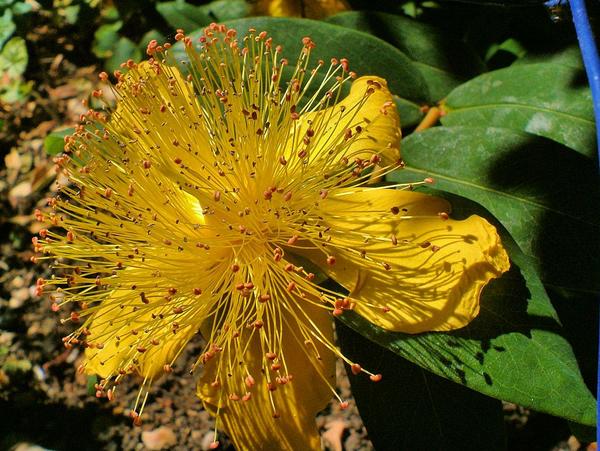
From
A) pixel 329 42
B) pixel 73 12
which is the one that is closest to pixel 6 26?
pixel 73 12

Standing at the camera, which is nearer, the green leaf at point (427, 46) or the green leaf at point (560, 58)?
the green leaf at point (560, 58)

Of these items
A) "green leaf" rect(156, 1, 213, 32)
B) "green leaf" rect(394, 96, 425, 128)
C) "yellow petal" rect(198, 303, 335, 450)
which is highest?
"green leaf" rect(156, 1, 213, 32)

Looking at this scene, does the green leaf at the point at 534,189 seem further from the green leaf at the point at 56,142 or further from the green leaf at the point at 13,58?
the green leaf at the point at 13,58

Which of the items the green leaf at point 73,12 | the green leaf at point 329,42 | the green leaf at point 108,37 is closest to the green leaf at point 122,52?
the green leaf at point 108,37

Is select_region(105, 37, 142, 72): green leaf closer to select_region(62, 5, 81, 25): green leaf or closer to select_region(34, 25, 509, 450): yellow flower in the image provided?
select_region(62, 5, 81, 25): green leaf

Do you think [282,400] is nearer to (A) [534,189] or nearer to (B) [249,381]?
(B) [249,381]

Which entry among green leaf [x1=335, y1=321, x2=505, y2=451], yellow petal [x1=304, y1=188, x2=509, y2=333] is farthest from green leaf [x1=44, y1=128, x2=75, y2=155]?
Result: green leaf [x1=335, y1=321, x2=505, y2=451]

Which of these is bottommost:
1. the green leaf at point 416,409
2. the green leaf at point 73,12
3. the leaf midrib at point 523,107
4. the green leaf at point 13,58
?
the green leaf at point 416,409
